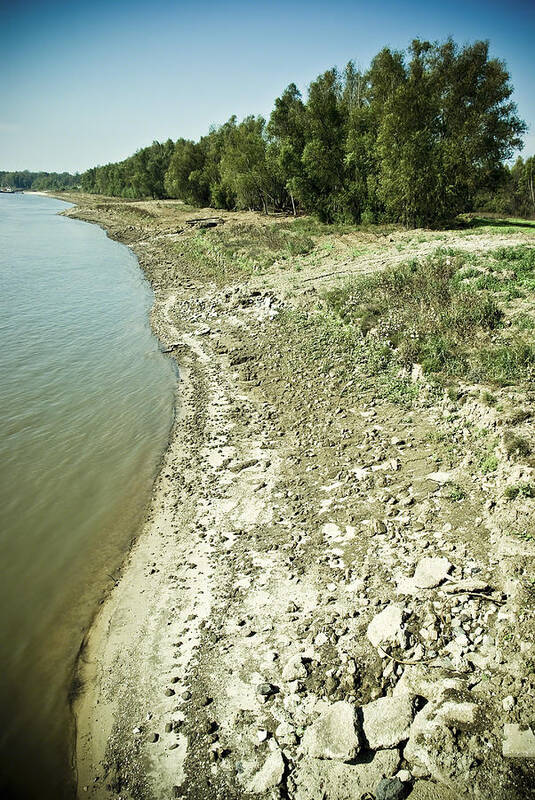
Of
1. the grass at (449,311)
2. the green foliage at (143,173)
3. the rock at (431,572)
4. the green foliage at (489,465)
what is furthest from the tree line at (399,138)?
the green foliage at (143,173)

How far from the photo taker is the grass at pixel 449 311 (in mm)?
13328

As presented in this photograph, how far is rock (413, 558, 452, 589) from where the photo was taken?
7793 millimetres

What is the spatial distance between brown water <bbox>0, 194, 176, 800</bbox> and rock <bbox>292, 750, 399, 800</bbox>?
404 cm

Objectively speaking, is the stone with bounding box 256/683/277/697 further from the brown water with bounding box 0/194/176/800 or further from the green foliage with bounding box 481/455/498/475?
the green foliage with bounding box 481/455/498/475

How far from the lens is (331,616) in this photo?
7.88 meters

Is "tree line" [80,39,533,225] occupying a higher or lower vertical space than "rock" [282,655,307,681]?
higher

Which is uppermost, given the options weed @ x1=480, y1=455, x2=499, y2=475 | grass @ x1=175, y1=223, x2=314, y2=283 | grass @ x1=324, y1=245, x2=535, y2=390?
grass @ x1=175, y1=223, x2=314, y2=283

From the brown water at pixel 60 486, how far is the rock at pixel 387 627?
5.57 m

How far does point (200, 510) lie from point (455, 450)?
23.6 feet

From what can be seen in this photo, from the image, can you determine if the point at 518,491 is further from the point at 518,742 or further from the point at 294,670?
the point at 294,670

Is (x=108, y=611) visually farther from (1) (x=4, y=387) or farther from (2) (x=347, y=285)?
(2) (x=347, y=285)

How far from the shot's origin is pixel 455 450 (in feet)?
35.9

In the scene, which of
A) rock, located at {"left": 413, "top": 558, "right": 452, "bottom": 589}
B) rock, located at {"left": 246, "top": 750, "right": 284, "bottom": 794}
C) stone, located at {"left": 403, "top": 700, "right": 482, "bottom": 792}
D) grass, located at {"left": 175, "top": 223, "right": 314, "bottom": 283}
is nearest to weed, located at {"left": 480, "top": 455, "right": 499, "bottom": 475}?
rock, located at {"left": 413, "top": 558, "right": 452, "bottom": 589}

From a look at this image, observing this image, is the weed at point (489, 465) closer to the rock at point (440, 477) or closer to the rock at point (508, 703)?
the rock at point (440, 477)
